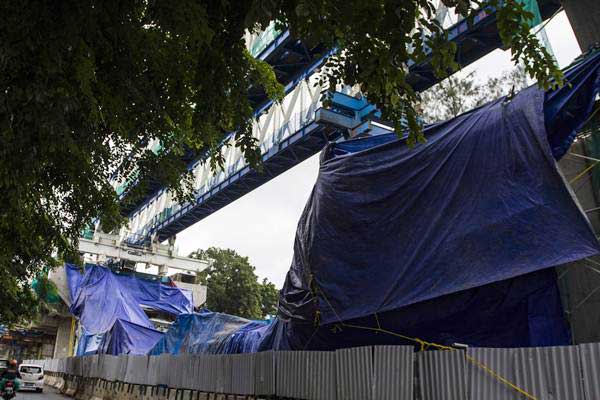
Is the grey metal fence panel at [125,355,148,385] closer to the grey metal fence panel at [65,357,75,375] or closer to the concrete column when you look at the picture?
the grey metal fence panel at [65,357,75,375]

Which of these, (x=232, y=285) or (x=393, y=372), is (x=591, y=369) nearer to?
(x=393, y=372)

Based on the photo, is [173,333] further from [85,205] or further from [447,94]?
[447,94]

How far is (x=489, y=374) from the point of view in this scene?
16.4 feet

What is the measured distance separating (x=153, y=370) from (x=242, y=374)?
5.98 metres

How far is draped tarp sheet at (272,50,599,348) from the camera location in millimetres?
5570

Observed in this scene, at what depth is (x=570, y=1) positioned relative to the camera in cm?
809

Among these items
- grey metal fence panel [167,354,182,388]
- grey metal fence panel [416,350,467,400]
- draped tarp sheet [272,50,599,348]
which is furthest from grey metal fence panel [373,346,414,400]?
grey metal fence panel [167,354,182,388]

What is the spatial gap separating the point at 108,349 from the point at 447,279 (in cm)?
1863

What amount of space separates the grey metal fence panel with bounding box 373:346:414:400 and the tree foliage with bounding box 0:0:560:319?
119 inches

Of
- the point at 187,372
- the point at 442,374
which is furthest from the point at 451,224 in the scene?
the point at 187,372

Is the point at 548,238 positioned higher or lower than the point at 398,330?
higher

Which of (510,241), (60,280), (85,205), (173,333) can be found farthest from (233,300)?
(510,241)

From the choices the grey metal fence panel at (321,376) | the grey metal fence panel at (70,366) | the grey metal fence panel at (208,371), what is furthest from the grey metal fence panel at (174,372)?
the grey metal fence panel at (70,366)

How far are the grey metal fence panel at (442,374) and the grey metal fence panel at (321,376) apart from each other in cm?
195
